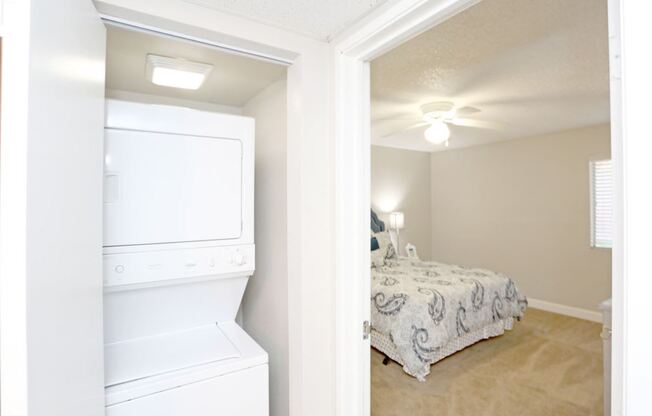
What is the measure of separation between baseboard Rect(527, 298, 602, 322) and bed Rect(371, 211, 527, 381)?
112 cm

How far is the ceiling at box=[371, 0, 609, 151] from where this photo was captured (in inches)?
64.6

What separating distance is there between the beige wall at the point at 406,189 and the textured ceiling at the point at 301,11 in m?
3.77

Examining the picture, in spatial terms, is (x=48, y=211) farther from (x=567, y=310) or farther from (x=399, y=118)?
(x=567, y=310)

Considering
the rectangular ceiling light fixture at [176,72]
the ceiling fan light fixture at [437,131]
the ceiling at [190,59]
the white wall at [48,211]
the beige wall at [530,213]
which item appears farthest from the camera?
the beige wall at [530,213]

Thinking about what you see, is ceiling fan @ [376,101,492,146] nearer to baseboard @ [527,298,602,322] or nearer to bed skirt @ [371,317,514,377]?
bed skirt @ [371,317,514,377]

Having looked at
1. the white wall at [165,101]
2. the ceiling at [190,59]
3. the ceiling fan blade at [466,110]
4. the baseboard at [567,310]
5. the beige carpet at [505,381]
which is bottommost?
the beige carpet at [505,381]

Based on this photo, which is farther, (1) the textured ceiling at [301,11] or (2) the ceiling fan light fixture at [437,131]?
(2) the ceiling fan light fixture at [437,131]

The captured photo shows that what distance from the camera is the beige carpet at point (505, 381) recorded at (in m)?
2.30

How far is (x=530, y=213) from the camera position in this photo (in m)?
4.51

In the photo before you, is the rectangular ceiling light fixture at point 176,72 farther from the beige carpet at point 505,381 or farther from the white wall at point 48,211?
the beige carpet at point 505,381

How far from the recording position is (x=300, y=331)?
134 cm

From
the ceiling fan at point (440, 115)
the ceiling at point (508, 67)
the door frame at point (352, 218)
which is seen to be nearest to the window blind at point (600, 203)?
the ceiling at point (508, 67)

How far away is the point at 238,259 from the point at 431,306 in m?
1.89

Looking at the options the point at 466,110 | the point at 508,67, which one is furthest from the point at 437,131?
the point at 508,67
